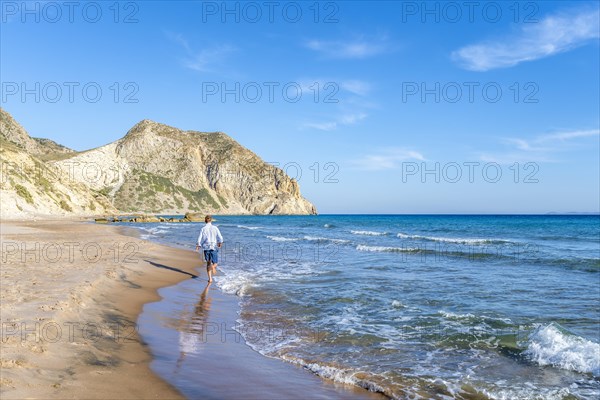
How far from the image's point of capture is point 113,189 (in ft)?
496

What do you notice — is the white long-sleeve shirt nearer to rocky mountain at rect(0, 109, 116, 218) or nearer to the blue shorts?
the blue shorts

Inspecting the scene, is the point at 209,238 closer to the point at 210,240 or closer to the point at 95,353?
the point at 210,240

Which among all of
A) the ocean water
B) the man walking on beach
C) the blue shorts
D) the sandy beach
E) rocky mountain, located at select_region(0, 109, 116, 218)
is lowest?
the ocean water

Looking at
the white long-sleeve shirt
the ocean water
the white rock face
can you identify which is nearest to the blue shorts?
the white long-sleeve shirt

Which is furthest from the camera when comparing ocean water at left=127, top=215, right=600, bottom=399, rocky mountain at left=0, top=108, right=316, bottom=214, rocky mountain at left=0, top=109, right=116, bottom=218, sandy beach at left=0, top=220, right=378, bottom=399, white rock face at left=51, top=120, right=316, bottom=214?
white rock face at left=51, top=120, right=316, bottom=214

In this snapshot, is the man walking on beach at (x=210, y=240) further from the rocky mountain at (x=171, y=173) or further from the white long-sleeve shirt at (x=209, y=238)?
the rocky mountain at (x=171, y=173)

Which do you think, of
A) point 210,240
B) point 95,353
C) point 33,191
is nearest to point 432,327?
point 95,353

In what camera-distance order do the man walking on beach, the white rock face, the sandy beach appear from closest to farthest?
the sandy beach → the man walking on beach → the white rock face

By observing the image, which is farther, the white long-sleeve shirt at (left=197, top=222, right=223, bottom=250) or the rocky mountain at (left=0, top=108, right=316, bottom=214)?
the rocky mountain at (left=0, top=108, right=316, bottom=214)

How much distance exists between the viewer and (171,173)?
17100cm

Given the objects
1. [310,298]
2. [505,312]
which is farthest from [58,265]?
[505,312]

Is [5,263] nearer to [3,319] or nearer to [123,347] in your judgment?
[3,319]

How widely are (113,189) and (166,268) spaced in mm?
147411

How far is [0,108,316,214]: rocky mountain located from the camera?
489 feet
